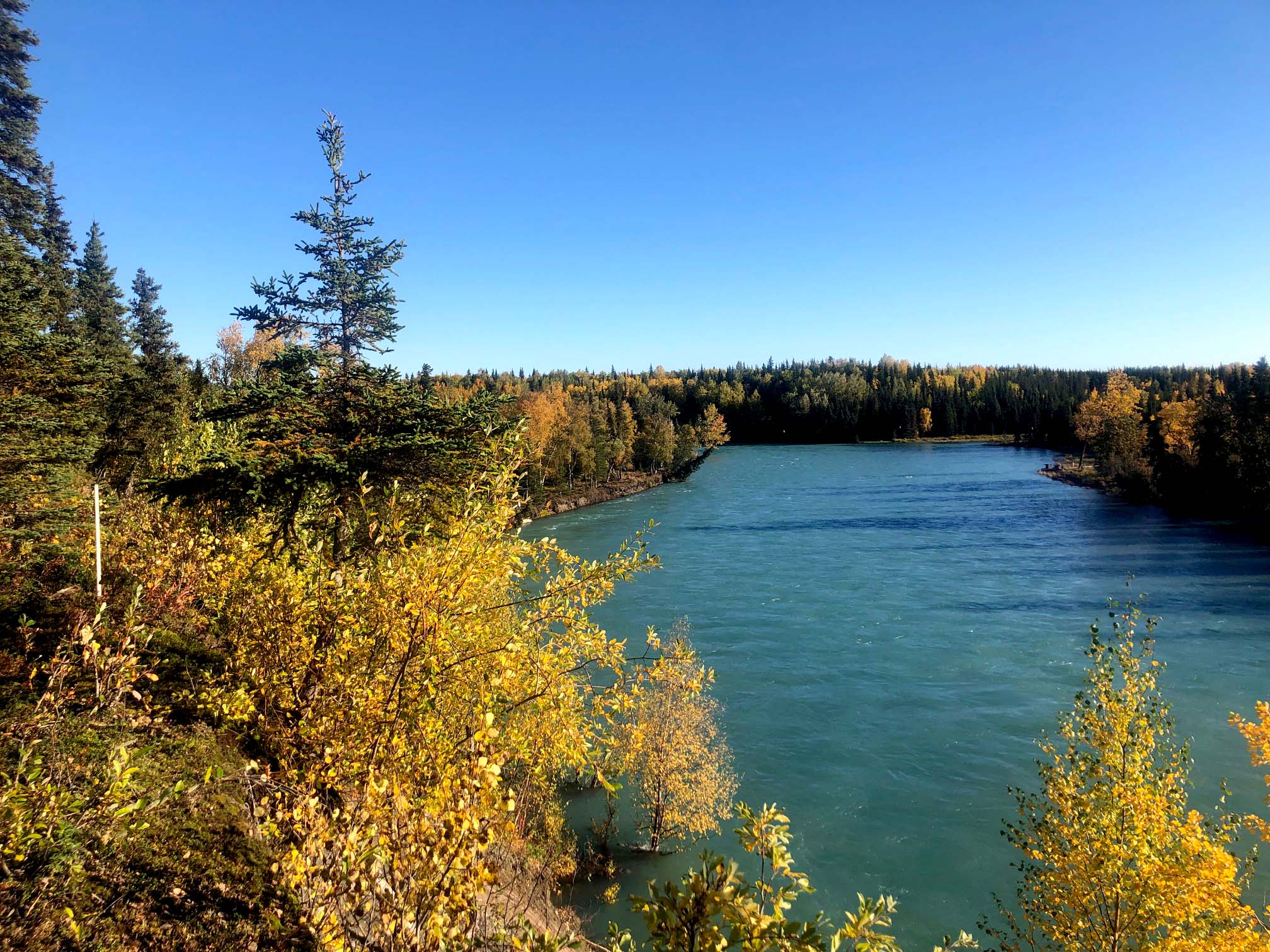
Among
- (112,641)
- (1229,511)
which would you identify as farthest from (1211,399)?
(112,641)

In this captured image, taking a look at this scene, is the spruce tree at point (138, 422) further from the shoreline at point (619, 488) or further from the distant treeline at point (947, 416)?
the shoreline at point (619, 488)

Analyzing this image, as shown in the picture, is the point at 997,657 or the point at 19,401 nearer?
the point at 19,401

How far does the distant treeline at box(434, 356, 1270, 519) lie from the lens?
51.6m

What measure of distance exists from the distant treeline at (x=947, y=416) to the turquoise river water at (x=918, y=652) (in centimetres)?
541

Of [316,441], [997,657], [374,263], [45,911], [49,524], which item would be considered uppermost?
[374,263]

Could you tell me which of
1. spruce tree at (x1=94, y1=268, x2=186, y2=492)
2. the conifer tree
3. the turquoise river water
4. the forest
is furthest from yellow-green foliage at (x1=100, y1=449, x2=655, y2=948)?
the conifer tree

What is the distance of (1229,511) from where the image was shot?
50.2 metres

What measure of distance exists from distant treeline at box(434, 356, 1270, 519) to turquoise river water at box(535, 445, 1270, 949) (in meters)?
5.41

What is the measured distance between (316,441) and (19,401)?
25.3 ft

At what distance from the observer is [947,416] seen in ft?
436

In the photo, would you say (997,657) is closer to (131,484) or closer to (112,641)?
(112,641)

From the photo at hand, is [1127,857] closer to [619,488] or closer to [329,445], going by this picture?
[329,445]

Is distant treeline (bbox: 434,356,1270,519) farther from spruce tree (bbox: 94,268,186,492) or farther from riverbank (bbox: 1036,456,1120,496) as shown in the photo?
spruce tree (bbox: 94,268,186,492)

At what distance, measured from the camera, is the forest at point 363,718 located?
381 cm
